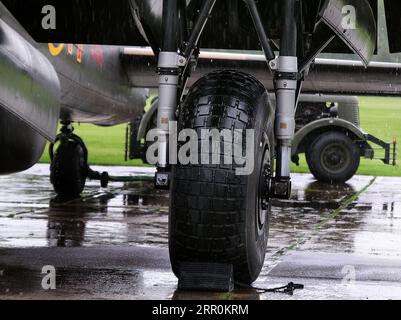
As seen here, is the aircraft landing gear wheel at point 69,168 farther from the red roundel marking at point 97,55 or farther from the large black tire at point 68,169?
the red roundel marking at point 97,55

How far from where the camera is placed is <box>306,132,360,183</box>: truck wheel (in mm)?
16984

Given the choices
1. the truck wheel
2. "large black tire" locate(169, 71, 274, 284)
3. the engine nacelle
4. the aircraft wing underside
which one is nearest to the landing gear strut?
"large black tire" locate(169, 71, 274, 284)

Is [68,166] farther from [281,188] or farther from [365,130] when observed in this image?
[365,130]

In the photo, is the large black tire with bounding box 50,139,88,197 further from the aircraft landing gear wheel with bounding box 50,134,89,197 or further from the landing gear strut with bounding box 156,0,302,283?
the landing gear strut with bounding box 156,0,302,283

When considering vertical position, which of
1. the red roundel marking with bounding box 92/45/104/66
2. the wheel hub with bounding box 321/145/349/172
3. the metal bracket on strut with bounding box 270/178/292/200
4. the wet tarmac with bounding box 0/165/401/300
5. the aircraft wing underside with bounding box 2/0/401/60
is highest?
the red roundel marking with bounding box 92/45/104/66

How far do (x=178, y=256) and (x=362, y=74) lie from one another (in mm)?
9071

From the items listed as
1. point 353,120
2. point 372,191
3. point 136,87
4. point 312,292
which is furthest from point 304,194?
point 312,292

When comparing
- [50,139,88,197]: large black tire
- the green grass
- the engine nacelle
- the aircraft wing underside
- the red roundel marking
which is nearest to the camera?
the engine nacelle

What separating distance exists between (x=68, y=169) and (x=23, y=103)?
251 inches

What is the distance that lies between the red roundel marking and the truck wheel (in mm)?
6249

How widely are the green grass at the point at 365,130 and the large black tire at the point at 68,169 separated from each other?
34.2 feet

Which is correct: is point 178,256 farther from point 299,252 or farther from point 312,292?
point 299,252

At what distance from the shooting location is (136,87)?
44.8ft

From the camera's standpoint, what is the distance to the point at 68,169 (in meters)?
12.2
